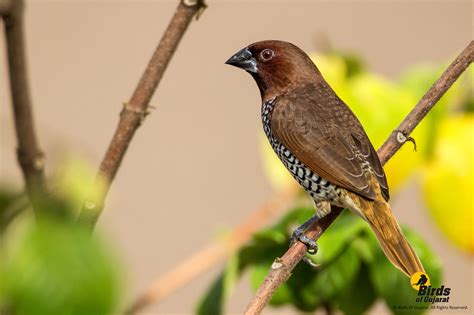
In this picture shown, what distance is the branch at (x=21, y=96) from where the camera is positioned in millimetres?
1553

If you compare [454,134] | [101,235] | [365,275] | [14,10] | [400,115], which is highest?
[14,10]

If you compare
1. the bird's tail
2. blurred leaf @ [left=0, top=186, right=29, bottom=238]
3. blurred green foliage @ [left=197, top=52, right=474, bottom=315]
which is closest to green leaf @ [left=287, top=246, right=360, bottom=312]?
blurred green foliage @ [left=197, top=52, right=474, bottom=315]

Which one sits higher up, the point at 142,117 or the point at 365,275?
the point at 142,117

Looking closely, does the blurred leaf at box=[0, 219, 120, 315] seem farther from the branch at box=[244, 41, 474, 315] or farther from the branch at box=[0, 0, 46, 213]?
the branch at box=[0, 0, 46, 213]

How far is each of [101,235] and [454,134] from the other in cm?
200

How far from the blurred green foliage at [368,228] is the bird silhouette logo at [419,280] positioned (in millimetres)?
27

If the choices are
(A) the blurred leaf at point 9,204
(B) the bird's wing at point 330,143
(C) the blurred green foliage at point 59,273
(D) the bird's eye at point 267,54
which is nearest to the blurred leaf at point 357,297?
(B) the bird's wing at point 330,143

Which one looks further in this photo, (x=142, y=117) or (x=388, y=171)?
(x=388, y=171)

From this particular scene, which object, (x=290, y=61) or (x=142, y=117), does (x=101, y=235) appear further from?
(x=290, y=61)

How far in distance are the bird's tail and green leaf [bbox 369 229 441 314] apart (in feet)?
0.09

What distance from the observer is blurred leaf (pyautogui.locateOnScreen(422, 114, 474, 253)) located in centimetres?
209

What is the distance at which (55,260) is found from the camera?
0.53m

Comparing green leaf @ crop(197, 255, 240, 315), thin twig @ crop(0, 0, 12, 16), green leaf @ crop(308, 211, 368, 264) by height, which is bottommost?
green leaf @ crop(308, 211, 368, 264)

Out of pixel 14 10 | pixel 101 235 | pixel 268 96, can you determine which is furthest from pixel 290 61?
pixel 101 235
